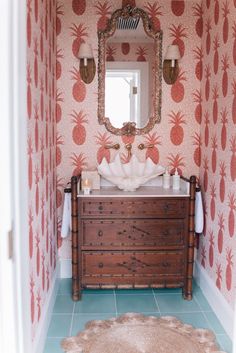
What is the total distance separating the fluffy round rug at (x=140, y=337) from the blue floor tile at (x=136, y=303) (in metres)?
0.13

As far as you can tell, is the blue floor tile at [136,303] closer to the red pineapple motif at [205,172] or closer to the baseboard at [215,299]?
the baseboard at [215,299]

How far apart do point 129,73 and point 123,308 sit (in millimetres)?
1832

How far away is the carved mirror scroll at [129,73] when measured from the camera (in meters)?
3.15

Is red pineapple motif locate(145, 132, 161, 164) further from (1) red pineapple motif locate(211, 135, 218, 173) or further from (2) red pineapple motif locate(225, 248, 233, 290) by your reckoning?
(2) red pineapple motif locate(225, 248, 233, 290)

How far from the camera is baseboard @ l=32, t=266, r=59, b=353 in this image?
215cm

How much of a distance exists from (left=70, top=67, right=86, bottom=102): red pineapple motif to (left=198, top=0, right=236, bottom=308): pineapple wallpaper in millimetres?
1001

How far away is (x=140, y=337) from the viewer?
2.44 meters

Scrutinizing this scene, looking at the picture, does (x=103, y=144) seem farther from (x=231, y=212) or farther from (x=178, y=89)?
(x=231, y=212)

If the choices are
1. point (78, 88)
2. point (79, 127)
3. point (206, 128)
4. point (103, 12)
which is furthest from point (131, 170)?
point (103, 12)

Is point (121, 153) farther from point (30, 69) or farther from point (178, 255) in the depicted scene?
point (30, 69)

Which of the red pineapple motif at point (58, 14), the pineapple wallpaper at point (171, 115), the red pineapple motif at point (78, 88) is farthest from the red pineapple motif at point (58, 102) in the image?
the red pineapple motif at point (58, 14)

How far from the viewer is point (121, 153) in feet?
10.9

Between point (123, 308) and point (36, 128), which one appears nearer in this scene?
point (36, 128)

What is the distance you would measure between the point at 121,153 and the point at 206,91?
2.83ft
